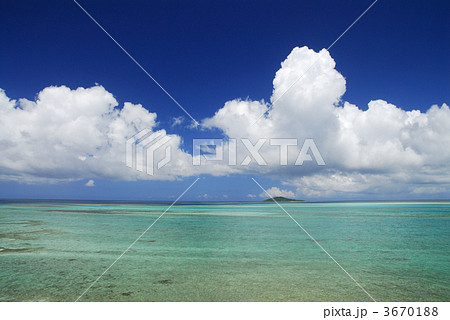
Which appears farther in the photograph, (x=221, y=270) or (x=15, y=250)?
(x=15, y=250)

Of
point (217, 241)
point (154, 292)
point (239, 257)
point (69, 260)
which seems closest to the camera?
point (154, 292)

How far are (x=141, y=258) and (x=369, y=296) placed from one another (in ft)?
22.3

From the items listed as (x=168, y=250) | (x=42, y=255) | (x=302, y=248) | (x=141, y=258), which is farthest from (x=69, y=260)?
(x=302, y=248)

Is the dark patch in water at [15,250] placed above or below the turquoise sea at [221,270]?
above

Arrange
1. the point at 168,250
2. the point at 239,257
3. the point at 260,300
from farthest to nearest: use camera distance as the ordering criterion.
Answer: the point at 168,250 < the point at 239,257 < the point at 260,300

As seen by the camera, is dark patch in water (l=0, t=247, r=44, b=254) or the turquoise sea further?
dark patch in water (l=0, t=247, r=44, b=254)

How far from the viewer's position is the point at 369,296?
19.7 feet

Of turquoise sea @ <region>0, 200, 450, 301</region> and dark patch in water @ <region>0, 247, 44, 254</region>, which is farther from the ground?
dark patch in water @ <region>0, 247, 44, 254</region>

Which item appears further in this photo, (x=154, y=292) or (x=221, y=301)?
(x=154, y=292)

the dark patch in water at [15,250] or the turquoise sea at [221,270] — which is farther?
the dark patch in water at [15,250]
